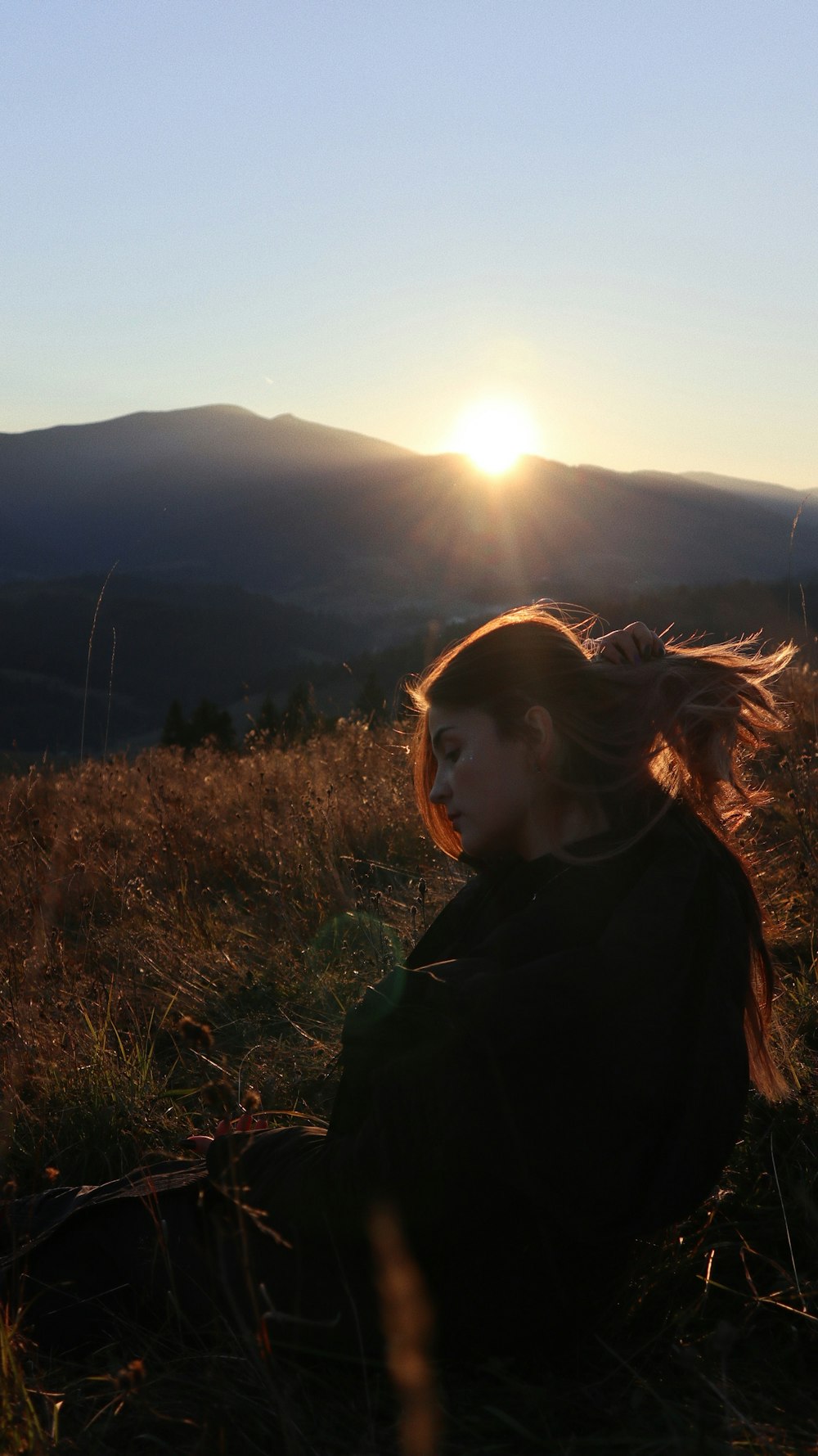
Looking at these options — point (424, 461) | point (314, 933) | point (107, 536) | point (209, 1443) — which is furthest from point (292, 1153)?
point (424, 461)

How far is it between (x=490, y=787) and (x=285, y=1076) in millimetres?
1458

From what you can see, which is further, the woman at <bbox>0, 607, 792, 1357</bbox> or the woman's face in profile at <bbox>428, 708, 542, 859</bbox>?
the woman's face in profile at <bbox>428, 708, 542, 859</bbox>

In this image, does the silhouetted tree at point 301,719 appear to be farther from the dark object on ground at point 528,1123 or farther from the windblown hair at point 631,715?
the dark object on ground at point 528,1123

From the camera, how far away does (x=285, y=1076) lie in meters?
2.94

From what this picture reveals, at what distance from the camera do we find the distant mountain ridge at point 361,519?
101 meters

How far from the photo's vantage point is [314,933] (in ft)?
13.4

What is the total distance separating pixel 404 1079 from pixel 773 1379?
881 millimetres

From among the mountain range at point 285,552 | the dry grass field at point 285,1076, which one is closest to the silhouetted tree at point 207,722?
the mountain range at point 285,552

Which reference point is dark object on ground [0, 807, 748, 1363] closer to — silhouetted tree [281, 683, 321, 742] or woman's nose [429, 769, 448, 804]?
woman's nose [429, 769, 448, 804]

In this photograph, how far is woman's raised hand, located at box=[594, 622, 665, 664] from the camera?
200cm

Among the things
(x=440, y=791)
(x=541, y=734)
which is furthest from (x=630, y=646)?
(x=440, y=791)

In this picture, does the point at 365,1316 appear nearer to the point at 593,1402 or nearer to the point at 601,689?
the point at 593,1402

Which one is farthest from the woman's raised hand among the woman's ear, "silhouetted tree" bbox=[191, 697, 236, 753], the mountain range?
the mountain range

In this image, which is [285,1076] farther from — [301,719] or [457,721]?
[301,719]
